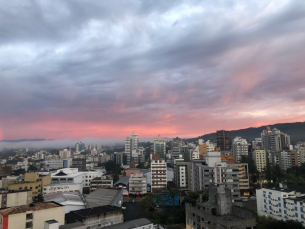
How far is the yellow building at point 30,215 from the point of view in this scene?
606 inches

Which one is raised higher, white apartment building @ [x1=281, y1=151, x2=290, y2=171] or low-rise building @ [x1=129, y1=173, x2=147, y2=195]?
white apartment building @ [x1=281, y1=151, x2=290, y2=171]

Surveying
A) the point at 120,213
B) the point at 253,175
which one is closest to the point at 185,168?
the point at 253,175

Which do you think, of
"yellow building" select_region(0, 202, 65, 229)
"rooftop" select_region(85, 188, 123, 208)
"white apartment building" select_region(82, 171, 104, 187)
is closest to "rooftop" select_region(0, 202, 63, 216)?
"yellow building" select_region(0, 202, 65, 229)

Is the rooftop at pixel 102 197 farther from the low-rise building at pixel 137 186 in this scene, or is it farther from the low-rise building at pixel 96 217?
the low-rise building at pixel 137 186

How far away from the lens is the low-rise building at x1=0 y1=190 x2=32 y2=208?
23594 millimetres

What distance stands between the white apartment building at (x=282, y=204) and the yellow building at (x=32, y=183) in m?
30.5

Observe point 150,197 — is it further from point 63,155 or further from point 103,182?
point 63,155

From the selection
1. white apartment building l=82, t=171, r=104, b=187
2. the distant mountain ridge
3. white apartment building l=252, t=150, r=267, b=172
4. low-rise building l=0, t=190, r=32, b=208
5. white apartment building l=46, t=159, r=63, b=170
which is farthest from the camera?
the distant mountain ridge

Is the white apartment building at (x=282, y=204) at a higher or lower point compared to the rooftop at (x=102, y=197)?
higher

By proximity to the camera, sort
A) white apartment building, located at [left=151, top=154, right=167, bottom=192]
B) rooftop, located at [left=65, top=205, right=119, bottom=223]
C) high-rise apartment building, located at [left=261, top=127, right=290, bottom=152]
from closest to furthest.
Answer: rooftop, located at [left=65, top=205, right=119, bottom=223]
white apartment building, located at [left=151, top=154, right=167, bottom=192]
high-rise apartment building, located at [left=261, top=127, right=290, bottom=152]

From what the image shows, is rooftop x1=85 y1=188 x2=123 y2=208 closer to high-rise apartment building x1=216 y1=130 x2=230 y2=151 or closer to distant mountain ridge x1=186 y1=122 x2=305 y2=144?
high-rise apartment building x1=216 y1=130 x2=230 y2=151

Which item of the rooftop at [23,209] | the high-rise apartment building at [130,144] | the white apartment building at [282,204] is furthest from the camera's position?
the high-rise apartment building at [130,144]

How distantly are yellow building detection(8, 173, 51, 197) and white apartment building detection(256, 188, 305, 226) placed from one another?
30.5 meters

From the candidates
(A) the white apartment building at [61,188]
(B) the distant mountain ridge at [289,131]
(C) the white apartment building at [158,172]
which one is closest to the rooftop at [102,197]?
(A) the white apartment building at [61,188]
